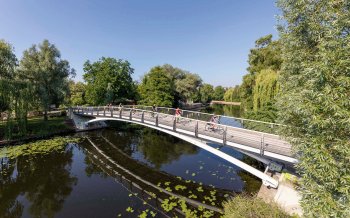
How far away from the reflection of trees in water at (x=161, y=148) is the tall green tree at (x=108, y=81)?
13.8 meters

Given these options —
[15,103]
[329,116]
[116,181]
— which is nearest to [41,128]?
[15,103]

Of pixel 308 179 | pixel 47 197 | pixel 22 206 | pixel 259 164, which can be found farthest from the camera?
pixel 259 164

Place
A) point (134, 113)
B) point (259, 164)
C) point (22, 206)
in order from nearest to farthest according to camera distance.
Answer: point (22, 206)
point (259, 164)
point (134, 113)

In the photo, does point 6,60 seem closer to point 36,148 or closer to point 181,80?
point 36,148

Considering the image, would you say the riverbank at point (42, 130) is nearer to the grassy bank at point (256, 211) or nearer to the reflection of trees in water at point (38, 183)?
the reflection of trees in water at point (38, 183)

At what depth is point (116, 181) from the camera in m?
14.6

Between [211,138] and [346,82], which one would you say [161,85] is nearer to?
[211,138]

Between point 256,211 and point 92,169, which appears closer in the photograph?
point 256,211

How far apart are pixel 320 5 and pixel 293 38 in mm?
1166

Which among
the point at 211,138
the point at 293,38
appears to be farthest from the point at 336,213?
the point at 211,138

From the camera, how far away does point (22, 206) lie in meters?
11.7

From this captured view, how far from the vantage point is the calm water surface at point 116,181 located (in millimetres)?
11156

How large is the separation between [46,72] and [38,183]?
2070cm

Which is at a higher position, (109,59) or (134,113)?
(109,59)
